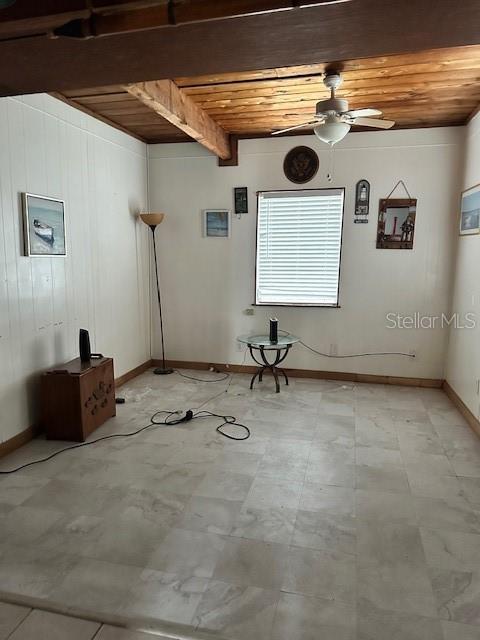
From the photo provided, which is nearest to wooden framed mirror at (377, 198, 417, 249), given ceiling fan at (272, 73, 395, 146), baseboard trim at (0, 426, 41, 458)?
ceiling fan at (272, 73, 395, 146)

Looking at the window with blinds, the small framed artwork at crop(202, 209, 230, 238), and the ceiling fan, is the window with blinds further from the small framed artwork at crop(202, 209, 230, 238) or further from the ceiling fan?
the ceiling fan

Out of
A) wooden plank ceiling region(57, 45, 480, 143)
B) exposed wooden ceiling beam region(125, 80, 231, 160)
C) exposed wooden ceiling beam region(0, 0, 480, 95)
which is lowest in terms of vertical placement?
exposed wooden ceiling beam region(0, 0, 480, 95)

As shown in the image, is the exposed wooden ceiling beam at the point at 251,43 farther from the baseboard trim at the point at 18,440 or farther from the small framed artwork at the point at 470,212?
the baseboard trim at the point at 18,440

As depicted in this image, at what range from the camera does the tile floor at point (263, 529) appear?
1755 millimetres

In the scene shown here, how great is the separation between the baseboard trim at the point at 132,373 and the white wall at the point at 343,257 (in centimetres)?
22

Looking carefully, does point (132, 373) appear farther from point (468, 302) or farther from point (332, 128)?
point (468, 302)

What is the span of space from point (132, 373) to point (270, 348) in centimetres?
166

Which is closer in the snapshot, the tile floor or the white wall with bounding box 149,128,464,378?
the tile floor

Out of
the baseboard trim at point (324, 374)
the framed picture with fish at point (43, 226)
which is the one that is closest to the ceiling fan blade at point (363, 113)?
the framed picture with fish at point (43, 226)

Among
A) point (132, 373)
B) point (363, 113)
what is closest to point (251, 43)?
point (363, 113)

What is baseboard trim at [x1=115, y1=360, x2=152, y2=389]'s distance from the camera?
4689 mm

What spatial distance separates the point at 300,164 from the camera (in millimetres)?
4703

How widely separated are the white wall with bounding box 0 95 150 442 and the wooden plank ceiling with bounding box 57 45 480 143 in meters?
0.38

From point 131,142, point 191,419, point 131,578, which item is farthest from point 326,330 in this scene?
point 131,578
